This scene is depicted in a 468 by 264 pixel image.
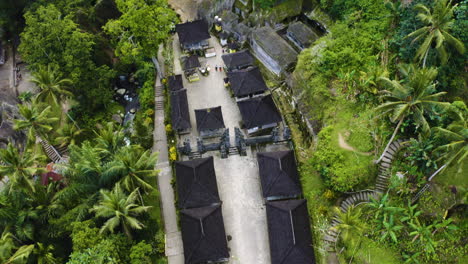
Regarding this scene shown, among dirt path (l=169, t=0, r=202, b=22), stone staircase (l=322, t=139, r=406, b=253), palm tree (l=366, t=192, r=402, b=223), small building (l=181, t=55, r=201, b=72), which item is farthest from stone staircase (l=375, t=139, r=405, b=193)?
dirt path (l=169, t=0, r=202, b=22)

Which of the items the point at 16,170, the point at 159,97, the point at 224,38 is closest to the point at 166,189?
the point at 159,97

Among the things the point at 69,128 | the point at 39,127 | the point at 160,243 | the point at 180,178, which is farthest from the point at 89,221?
the point at 69,128

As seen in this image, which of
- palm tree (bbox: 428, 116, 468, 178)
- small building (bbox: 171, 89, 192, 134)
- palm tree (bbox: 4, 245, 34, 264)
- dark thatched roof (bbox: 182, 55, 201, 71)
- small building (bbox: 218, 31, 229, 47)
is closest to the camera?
palm tree (bbox: 428, 116, 468, 178)

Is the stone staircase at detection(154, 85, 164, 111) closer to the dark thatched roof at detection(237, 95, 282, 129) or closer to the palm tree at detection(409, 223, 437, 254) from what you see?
the dark thatched roof at detection(237, 95, 282, 129)

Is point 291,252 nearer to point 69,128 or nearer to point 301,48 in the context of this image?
point 301,48

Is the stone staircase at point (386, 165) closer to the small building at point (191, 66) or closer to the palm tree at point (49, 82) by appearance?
the small building at point (191, 66)

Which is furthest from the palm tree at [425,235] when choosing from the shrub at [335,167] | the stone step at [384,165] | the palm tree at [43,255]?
the palm tree at [43,255]
